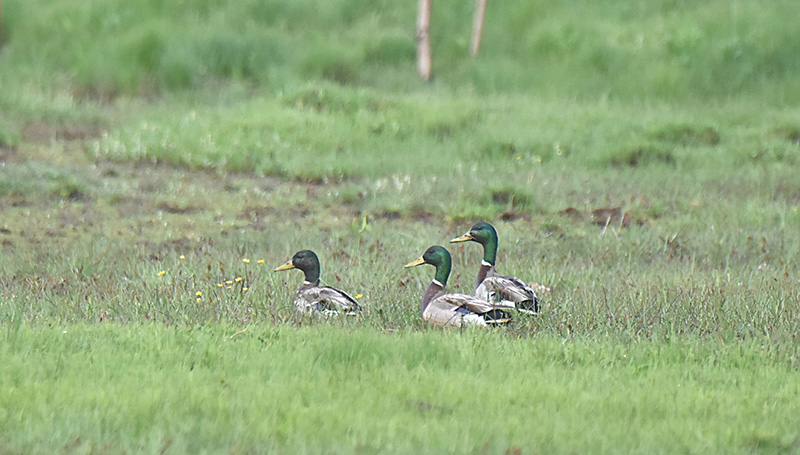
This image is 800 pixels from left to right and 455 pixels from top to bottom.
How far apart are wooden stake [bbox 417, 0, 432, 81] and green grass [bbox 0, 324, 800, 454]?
55.2 feet

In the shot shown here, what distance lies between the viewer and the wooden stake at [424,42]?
74.9ft

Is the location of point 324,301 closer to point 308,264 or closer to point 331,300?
point 331,300

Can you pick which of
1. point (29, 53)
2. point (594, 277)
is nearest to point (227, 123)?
point (29, 53)

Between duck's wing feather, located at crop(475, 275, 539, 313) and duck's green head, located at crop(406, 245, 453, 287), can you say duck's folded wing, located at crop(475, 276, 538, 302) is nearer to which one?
duck's wing feather, located at crop(475, 275, 539, 313)

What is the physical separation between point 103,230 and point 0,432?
732 centimetres

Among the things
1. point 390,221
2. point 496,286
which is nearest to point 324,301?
point 496,286

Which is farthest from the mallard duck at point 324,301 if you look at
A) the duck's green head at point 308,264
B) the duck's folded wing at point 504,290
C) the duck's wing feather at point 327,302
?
the duck's folded wing at point 504,290

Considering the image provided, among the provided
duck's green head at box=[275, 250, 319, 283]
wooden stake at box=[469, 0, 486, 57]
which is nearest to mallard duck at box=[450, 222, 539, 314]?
duck's green head at box=[275, 250, 319, 283]

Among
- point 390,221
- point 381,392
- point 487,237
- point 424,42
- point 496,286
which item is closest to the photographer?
point 381,392

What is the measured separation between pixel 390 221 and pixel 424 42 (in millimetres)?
11377

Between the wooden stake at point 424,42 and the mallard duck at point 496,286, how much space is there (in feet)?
48.4

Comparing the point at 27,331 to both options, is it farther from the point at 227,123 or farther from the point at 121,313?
the point at 227,123

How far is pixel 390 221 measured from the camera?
12336mm

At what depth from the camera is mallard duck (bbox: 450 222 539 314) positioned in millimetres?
7098
